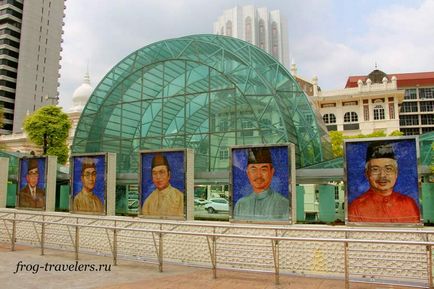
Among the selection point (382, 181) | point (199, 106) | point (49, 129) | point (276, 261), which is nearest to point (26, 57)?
point (49, 129)

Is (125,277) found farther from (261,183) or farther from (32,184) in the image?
(32,184)

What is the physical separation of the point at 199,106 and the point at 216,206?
271 inches

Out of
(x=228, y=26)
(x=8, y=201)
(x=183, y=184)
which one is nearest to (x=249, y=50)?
(x=183, y=184)

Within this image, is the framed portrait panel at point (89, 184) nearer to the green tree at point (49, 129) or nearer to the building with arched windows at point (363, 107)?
the green tree at point (49, 129)

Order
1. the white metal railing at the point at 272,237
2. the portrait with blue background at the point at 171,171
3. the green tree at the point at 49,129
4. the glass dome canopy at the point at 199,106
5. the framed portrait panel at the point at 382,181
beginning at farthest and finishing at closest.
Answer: the green tree at the point at 49,129, the glass dome canopy at the point at 199,106, the portrait with blue background at the point at 171,171, the framed portrait panel at the point at 382,181, the white metal railing at the point at 272,237

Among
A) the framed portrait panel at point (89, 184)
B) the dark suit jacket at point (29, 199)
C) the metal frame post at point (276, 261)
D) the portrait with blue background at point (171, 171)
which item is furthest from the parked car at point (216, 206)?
the metal frame post at point (276, 261)

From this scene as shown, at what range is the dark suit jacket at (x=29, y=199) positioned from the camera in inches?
823

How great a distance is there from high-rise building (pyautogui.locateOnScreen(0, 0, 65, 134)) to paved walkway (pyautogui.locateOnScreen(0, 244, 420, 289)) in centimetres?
8357

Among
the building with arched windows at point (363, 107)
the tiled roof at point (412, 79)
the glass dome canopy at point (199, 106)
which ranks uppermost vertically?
the tiled roof at point (412, 79)

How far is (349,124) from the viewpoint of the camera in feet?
241

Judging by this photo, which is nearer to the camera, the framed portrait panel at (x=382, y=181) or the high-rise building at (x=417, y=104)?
the framed portrait panel at (x=382, y=181)

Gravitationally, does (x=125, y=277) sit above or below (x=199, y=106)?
below

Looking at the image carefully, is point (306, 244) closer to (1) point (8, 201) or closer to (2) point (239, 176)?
(2) point (239, 176)

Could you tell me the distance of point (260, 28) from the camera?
13538 centimetres
